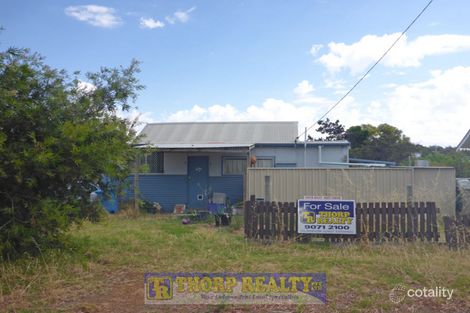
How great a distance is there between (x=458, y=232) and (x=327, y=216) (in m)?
2.25

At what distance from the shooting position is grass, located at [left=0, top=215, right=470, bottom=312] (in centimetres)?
483

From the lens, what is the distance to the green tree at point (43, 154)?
5.36 meters

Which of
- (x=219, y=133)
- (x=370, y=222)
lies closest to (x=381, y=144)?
(x=219, y=133)

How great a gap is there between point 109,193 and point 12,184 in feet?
5.99

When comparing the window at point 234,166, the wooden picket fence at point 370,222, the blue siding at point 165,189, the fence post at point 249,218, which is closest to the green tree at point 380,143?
the window at point 234,166

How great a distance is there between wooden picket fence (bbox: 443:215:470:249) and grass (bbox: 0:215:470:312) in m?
0.22

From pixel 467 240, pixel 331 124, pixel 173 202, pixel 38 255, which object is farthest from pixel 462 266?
pixel 331 124

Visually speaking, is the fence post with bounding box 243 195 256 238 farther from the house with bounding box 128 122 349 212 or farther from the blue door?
the blue door

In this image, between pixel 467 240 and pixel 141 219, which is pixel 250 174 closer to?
pixel 141 219

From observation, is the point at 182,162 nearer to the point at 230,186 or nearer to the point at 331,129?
the point at 230,186

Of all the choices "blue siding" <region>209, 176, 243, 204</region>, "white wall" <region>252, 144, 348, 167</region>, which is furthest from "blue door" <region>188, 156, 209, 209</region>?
"white wall" <region>252, 144, 348, 167</region>

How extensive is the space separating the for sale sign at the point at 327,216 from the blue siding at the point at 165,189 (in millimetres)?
8908

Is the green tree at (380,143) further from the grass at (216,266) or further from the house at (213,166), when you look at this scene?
the grass at (216,266)

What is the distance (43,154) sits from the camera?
5203 mm
